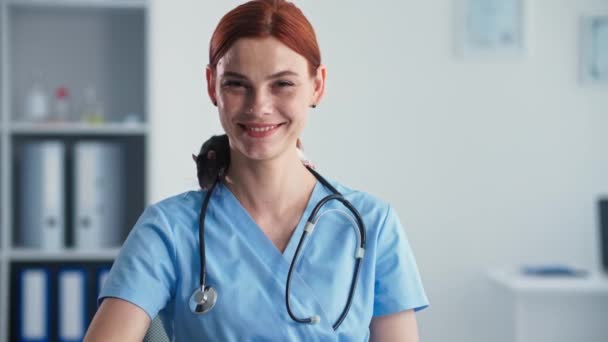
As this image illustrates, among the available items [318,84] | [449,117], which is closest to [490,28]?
[449,117]

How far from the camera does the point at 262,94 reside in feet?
3.61

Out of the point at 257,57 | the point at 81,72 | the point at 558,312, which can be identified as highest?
the point at 81,72

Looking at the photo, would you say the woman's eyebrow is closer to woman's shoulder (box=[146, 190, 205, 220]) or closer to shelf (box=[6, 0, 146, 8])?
woman's shoulder (box=[146, 190, 205, 220])

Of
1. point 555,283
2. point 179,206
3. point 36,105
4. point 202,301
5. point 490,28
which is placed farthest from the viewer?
point 490,28

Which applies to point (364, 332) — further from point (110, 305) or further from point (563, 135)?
point (563, 135)

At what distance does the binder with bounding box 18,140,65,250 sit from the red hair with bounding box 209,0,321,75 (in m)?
1.44

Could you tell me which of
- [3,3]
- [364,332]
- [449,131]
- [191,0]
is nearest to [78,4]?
[3,3]

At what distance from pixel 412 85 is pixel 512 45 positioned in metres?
0.39

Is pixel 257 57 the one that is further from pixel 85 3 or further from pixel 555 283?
pixel 555 283

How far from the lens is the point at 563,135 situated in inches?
109

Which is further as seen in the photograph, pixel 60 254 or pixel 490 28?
pixel 490 28

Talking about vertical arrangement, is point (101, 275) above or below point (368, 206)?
below

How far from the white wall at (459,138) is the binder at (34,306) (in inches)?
24.4

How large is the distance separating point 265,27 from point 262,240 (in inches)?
12.9
